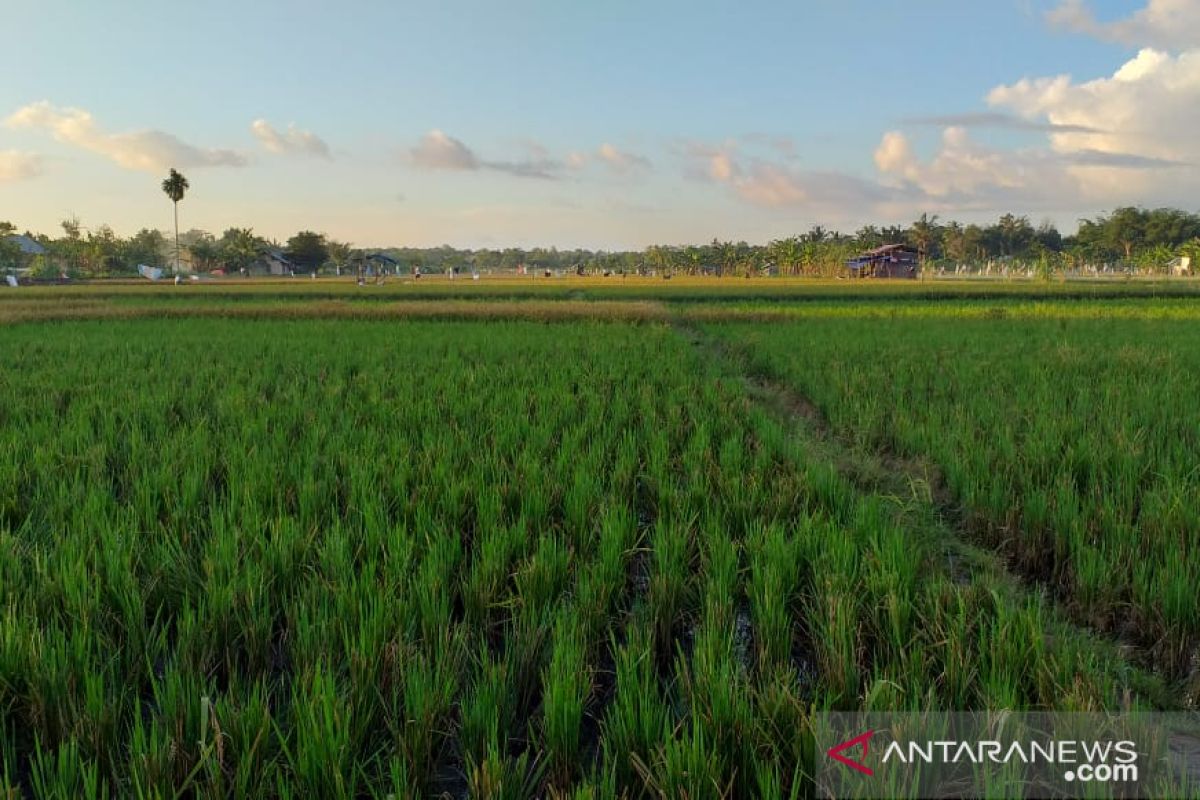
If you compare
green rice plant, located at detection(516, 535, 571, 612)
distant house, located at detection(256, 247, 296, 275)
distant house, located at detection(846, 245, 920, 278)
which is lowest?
green rice plant, located at detection(516, 535, 571, 612)

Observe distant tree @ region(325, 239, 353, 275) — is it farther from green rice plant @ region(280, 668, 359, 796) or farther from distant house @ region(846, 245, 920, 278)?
green rice plant @ region(280, 668, 359, 796)

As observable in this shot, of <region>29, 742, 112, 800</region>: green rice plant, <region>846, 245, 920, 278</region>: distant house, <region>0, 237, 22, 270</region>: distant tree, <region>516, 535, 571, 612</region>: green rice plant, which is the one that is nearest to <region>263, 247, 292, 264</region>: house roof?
<region>0, 237, 22, 270</region>: distant tree

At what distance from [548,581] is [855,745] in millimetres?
1193

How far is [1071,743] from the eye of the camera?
1.58m

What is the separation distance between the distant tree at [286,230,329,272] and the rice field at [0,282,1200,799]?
75.3 m

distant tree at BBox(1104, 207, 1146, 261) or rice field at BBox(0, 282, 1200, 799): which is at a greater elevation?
distant tree at BBox(1104, 207, 1146, 261)

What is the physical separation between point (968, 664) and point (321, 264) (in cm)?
8547

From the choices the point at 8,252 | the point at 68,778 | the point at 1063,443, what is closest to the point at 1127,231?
the point at 1063,443

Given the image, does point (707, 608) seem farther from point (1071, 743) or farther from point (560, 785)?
point (1071, 743)

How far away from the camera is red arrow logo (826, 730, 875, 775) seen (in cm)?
144

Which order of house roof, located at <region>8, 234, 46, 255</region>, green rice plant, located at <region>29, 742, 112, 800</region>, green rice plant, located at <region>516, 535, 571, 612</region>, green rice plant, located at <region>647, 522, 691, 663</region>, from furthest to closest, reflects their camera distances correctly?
1. house roof, located at <region>8, 234, 46, 255</region>
2. green rice plant, located at <region>516, 535, 571, 612</region>
3. green rice plant, located at <region>647, 522, 691, 663</region>
4. green rice plant, located at <region>29, 742, 112, 800</region>

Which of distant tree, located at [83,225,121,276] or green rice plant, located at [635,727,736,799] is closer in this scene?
green rice plant, located at [635,727,736,799]

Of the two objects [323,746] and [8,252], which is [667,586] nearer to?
[323,746]

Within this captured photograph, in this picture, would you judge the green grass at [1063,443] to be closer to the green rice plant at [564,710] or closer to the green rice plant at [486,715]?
the green rice plant at [564,710]
